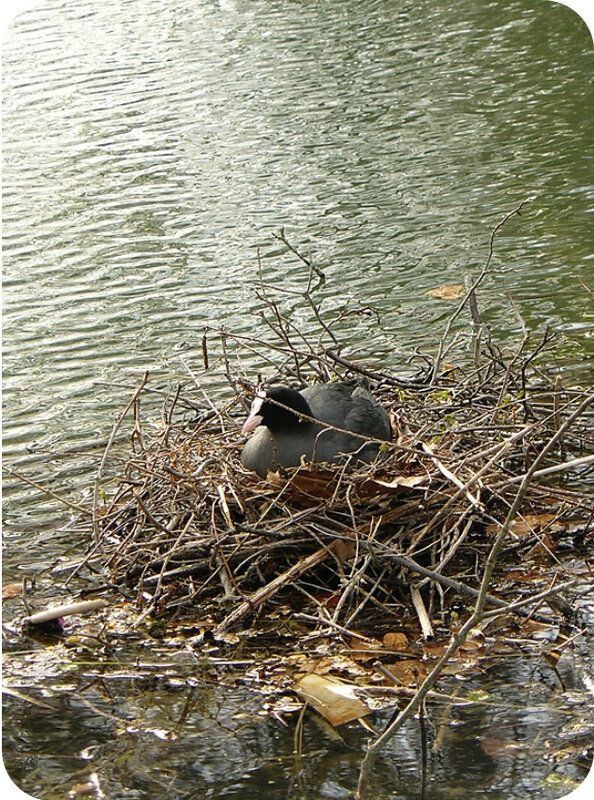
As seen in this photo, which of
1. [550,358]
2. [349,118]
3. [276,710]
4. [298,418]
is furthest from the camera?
[349,118]

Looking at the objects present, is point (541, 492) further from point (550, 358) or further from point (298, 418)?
point (550, 358)

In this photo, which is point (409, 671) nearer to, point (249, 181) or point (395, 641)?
point (395, 641)

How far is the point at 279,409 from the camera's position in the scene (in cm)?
539

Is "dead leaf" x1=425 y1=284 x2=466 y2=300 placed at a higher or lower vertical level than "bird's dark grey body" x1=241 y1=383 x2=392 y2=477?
lower

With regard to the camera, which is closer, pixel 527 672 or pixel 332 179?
pixel 527 672

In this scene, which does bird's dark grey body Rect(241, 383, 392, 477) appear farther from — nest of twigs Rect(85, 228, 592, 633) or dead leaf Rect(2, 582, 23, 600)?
dead leaf Rect(2, 582, 23, 600)

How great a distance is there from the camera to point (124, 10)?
547 inches

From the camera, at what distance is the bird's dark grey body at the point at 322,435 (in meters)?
5.36

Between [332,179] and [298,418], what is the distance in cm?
659

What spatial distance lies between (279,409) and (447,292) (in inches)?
163

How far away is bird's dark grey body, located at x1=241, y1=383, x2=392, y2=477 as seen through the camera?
5359mm

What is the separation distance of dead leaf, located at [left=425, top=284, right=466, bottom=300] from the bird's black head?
13.0 ft

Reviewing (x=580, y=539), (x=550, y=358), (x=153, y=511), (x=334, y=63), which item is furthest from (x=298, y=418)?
(x=334, y=63)

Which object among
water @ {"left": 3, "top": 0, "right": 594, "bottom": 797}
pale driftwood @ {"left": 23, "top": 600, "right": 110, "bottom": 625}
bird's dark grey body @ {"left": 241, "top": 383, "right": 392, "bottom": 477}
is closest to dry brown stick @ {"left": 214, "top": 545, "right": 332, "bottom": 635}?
bird's dark grey body @ {"left": 241, "top": 383, "right": 392, "bottom": 477}
